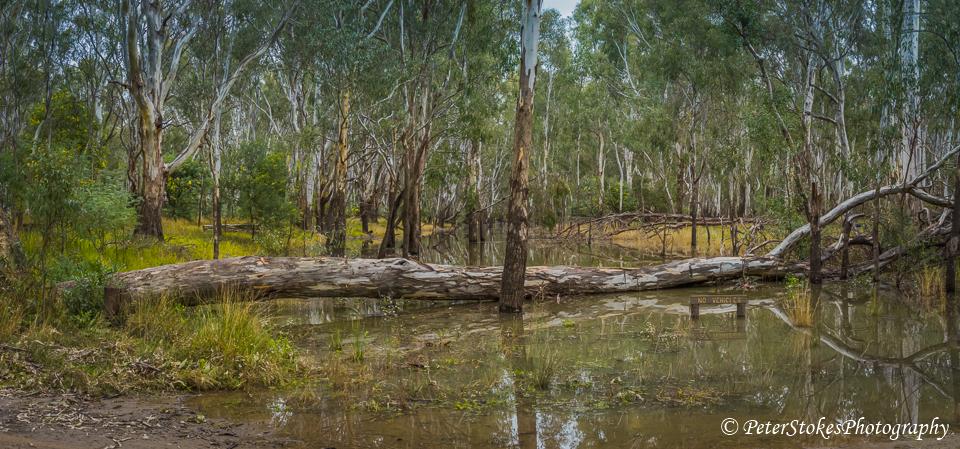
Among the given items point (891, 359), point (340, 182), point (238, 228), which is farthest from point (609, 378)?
point (238, 228)

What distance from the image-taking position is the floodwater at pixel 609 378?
3961mm

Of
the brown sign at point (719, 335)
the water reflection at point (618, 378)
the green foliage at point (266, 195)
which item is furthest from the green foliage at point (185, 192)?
the brown sign at point (719, 335)

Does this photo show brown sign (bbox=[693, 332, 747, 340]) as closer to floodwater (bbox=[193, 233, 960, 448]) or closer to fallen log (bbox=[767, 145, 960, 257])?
floodwater (bbox=[193, 233, 960, 448])

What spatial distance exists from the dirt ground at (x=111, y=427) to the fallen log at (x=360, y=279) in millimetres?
2696

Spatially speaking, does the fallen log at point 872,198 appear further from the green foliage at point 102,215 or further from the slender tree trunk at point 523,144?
the green foliage at point 102,215

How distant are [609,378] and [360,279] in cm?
475

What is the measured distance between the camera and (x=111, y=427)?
145 inches

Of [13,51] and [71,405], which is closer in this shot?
[71,405]

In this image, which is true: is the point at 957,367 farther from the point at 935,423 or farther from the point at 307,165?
the point at 307,165

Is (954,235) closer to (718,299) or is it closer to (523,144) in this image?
(718,299)

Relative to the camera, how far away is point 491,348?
653cm

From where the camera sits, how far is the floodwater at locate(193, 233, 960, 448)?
3.96 m

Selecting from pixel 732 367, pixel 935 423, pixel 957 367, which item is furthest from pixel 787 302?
pixel 935 423

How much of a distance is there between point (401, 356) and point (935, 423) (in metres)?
4.48
